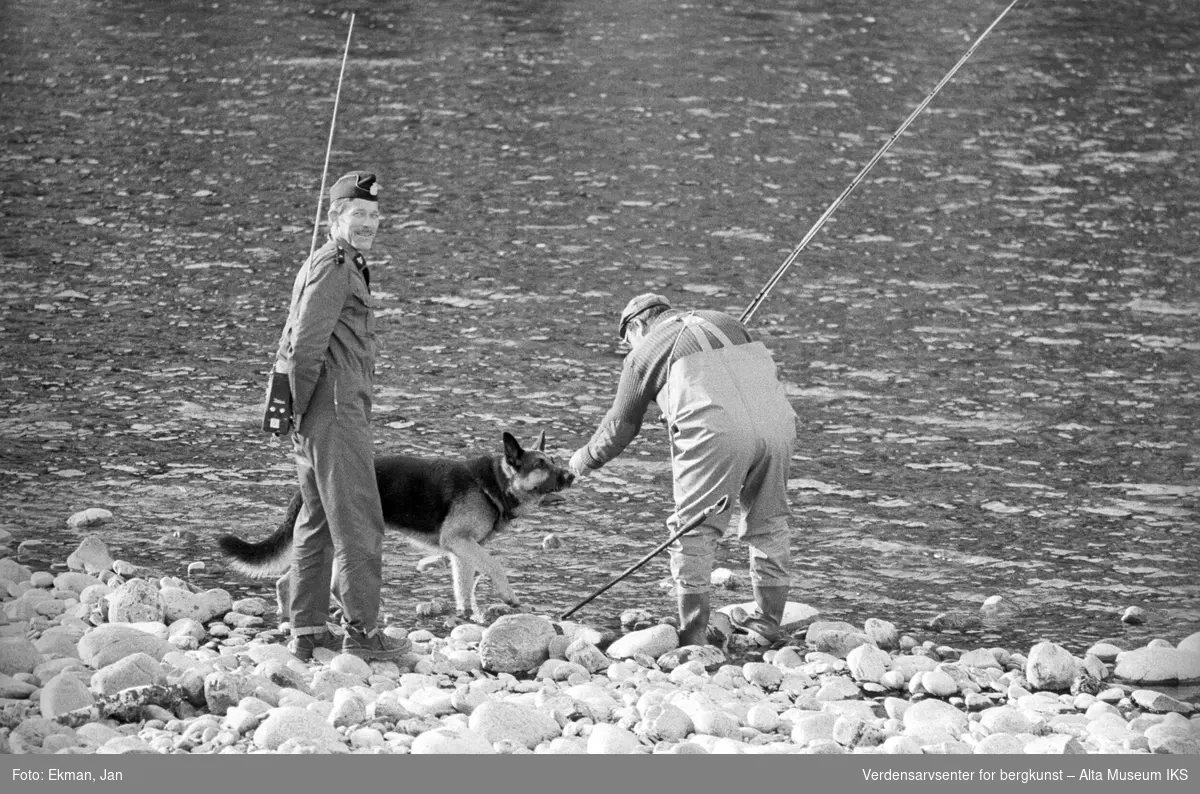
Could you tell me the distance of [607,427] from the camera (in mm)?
Answer: 9297

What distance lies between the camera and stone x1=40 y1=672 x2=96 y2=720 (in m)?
7.69

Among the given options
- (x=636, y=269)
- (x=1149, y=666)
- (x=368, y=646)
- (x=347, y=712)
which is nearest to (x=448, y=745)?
(x=347, y=712)

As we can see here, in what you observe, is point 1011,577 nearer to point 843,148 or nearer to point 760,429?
point 760,429

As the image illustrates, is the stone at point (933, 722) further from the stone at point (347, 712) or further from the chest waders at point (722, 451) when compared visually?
the stone at point (347, 712)

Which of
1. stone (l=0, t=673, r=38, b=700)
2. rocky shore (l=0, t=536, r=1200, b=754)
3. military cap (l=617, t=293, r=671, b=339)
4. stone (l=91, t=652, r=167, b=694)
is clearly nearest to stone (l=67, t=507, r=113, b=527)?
rocky shore (l=0, t=536, r=1200, b=754)

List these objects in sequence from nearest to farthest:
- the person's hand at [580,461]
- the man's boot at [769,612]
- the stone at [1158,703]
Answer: the stone at [1158,703]
the man's boot at [769,612]
the person's hand at [580,461]

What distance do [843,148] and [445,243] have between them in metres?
7.23

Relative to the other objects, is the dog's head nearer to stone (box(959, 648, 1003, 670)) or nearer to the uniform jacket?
the uniform jacket

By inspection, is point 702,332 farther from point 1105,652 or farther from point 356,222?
point 1105,652

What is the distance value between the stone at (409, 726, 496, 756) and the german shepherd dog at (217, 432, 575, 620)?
238 centimetres

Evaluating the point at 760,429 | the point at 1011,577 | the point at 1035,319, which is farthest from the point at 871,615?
the point at 1035,319

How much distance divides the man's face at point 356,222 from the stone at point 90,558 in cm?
304

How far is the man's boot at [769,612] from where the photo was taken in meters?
9.38

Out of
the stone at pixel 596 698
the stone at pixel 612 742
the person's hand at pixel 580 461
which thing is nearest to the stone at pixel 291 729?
the stone at pixel 612 742
